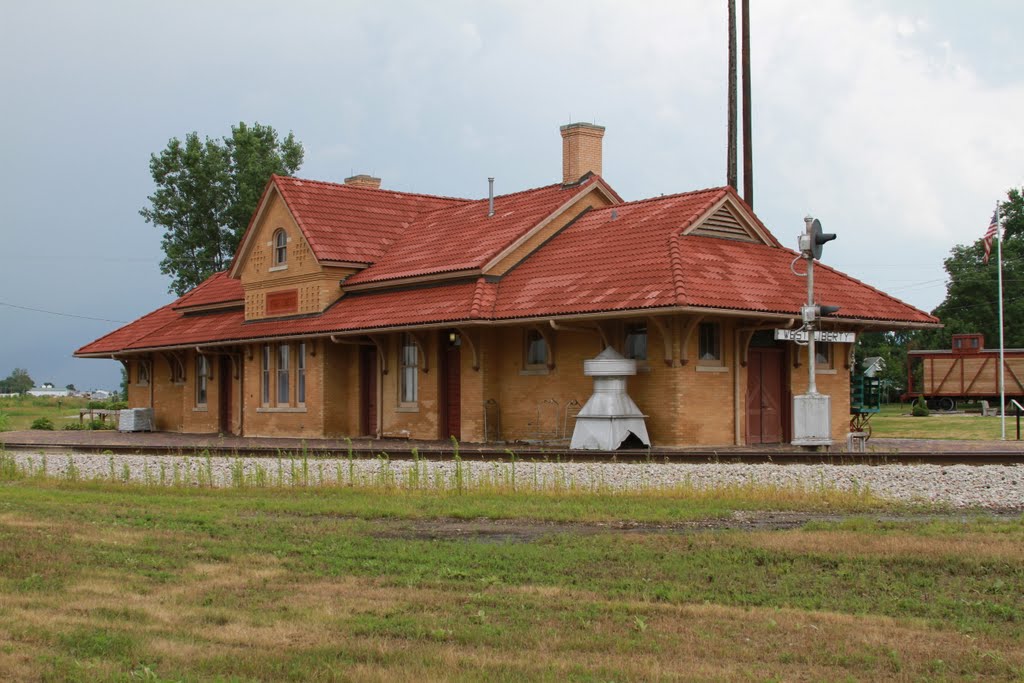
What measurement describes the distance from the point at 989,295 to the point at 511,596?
69519 millimetres

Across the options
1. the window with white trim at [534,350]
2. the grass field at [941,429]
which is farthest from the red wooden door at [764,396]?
the grass field at [941,429]

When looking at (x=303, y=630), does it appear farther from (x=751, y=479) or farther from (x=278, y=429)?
(x=278, y=429)

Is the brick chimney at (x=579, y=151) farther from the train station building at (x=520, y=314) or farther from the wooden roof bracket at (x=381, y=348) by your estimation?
the wooden roof bracket at (x=381, y=348)

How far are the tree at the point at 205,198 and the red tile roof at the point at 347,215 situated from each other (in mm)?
28849

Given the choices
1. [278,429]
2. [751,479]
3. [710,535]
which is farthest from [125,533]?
[278,429]

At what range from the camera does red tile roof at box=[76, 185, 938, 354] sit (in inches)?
921

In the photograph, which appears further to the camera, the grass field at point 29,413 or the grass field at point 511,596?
the grass field at point 29,413

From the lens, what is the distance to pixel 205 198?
63000 mm

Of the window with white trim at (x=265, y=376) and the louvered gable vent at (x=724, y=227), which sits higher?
the louvered gable vent at (x=724, y=227)

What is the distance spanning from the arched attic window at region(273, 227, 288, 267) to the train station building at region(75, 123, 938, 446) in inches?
1.8

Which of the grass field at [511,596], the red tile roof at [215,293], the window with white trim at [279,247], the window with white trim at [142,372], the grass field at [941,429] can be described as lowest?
the grass field at [511,596]

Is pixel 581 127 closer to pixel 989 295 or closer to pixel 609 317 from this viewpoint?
pixel 609 317

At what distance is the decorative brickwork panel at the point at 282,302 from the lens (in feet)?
104

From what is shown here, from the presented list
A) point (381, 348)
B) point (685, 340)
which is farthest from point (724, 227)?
point (381, 348)
